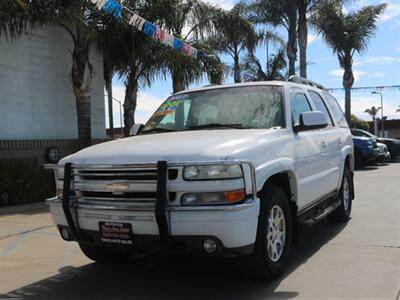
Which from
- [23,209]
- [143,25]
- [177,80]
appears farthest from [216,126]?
[177,80]

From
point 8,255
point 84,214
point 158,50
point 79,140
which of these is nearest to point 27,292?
point 84,214

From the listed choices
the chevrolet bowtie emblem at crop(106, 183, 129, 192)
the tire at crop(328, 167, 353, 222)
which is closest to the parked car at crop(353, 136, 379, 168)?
the tire at crop(328, 167, 353, 222)

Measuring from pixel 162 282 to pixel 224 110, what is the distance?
1.97 meters

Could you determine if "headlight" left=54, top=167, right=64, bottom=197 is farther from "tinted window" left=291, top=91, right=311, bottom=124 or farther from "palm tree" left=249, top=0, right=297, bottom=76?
"palm tree" left=249, top=0, right=297, bottom=76

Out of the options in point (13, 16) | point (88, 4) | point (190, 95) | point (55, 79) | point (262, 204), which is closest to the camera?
point (262, 204)

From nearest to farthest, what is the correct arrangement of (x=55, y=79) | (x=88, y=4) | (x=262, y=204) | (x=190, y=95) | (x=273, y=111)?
1. (x=262, y=204)
2. (x=273, y=111)
3. (x=190, y=95)
4. (x=88, y=4)
5. (x=55, y=79)

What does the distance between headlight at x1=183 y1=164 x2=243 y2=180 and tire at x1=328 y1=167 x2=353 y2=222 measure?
373cm

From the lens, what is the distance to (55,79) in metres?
13.3

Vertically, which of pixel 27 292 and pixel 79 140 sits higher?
pixel 79 140

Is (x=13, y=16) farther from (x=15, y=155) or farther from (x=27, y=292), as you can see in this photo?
(x=27, y=292)

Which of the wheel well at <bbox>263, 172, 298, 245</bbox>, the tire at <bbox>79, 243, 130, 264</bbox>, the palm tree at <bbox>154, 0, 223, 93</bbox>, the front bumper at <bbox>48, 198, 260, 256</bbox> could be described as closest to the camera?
the front bumper at <bbox>48, 198, 260, 256</bbox>

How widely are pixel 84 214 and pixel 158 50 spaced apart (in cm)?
1114

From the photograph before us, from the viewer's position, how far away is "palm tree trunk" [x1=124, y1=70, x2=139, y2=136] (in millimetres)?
16281

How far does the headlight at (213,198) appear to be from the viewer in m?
4.41
